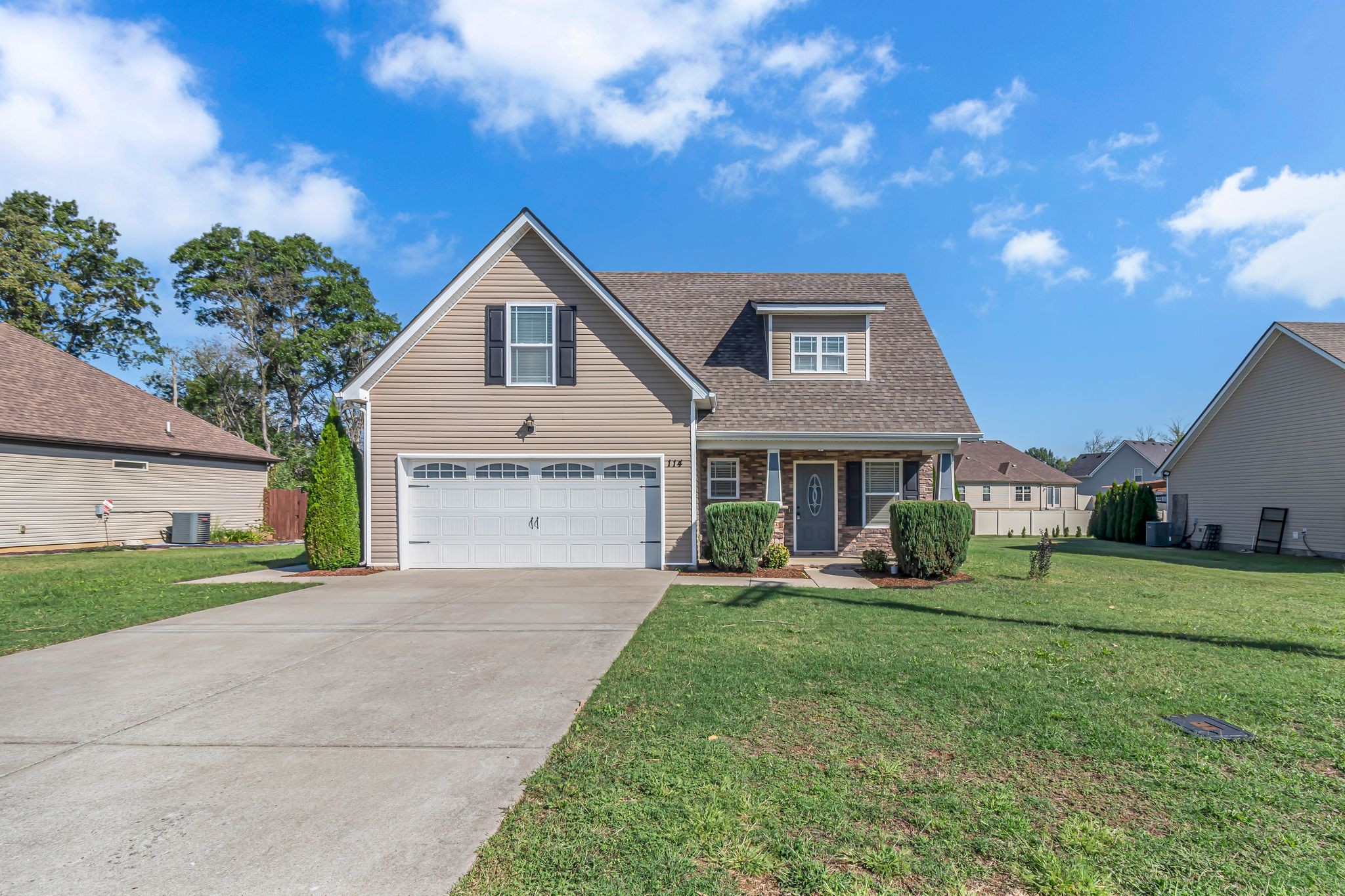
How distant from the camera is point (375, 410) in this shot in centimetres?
1347

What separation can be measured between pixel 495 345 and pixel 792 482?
23.7 ft

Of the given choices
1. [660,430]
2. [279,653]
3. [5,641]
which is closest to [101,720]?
Answer: [279,653]

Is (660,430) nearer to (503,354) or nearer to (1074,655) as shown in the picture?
(503,354)

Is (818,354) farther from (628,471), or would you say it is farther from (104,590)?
(104,590)

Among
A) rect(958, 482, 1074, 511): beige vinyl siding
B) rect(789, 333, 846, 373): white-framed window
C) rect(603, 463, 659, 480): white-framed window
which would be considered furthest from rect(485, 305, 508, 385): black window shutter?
rect(958, 482, 1074, 511): beige vinyl siding

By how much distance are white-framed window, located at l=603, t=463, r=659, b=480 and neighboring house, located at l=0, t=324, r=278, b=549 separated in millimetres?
15695

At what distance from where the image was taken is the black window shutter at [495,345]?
532 inches

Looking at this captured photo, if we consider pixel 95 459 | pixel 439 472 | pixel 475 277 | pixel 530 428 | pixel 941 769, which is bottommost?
pixel 941 769

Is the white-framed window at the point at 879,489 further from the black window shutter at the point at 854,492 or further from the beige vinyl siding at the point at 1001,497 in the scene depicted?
the beige vinyl siding at the point at 1001,497

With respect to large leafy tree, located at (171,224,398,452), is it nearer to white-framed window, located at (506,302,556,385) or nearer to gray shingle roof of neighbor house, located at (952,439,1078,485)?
white-framed window, located at (506,302,556,385)

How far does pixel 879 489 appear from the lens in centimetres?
1527

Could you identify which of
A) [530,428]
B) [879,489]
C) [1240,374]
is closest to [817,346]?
[879,489]

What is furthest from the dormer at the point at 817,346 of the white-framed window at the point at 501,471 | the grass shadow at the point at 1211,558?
the grass shadow at the point at 1211,558

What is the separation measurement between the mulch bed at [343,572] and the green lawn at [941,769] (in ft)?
26.8
